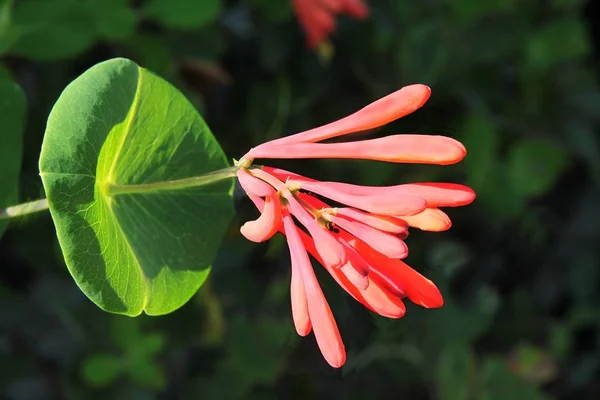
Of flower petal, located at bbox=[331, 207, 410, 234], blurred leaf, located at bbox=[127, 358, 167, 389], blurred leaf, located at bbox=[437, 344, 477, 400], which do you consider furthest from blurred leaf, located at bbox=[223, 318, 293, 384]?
flower petal, located at bbox=[331, 207, 410, 234]

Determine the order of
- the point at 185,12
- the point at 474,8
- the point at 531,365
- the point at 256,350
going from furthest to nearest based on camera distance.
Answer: the point at 531,365
the point at 474,8
the point at 256,350
the point at 185,12

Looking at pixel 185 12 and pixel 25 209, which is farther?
pixel 185 12

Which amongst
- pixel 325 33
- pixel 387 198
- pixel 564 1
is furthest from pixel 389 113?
pixel 564 1

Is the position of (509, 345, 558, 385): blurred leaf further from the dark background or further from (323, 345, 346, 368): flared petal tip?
(323, 345, 346, 368): flared petal tip

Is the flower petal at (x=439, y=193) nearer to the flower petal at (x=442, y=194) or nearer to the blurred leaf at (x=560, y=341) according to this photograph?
the flower petal at (x=442, y=194)

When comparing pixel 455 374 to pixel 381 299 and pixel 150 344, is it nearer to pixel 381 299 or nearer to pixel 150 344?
pixel 150 344

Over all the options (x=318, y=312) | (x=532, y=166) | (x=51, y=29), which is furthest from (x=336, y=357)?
(x=532, y=166)
